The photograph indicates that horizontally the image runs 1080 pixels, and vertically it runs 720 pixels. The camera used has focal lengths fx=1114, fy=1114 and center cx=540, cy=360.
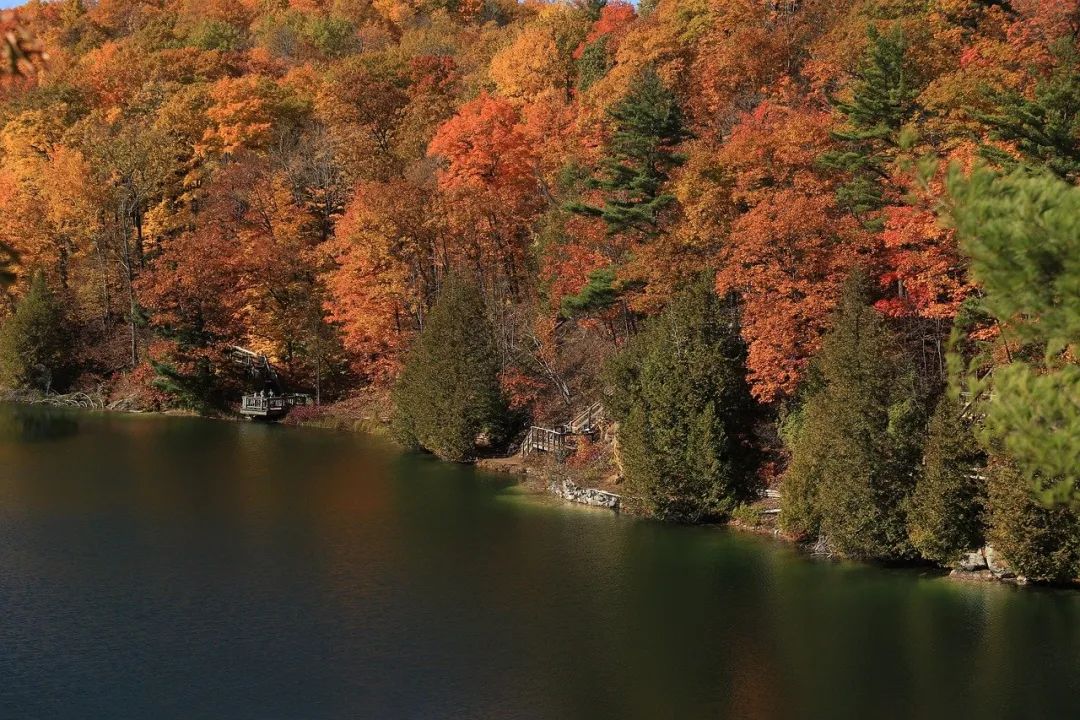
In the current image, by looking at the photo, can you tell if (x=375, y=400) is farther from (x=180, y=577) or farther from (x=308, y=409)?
(x=180, y=577)

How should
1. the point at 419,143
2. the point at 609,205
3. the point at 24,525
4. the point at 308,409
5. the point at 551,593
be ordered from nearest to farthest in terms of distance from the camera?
the point at 551,593, the point at 24,525, the point at 609,205, the point at 308,409, the point at 419,143

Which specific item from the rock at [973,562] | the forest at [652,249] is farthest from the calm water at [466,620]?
the forest at [652,249]

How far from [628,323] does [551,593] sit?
17.1 meters

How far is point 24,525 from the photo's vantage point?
32.3m

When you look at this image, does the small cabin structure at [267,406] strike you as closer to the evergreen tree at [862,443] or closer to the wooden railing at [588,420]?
the wooden railing at [588,420]

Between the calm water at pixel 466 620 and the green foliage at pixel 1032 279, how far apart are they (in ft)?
38.1

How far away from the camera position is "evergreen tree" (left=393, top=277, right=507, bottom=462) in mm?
41812

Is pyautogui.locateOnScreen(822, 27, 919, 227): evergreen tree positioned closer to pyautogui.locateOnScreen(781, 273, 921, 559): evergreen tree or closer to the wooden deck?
pyautogui.locateOnScreen(781, 273, 921, 559): evergreen tree

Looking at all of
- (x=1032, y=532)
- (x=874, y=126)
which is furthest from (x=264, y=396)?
(x=1032, y=532)

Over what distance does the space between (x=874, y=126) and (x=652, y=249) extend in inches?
317

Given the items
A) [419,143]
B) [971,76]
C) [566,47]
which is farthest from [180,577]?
[566,47]

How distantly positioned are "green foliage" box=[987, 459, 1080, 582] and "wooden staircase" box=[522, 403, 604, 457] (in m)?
17.1

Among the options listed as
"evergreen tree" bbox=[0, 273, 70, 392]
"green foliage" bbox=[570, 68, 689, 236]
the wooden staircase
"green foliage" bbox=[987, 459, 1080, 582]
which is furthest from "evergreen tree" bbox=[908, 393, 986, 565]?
"evergreen tree" bbox=[0, 273, 70, 392]

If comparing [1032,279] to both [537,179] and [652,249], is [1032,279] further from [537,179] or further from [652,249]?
[537,179]
